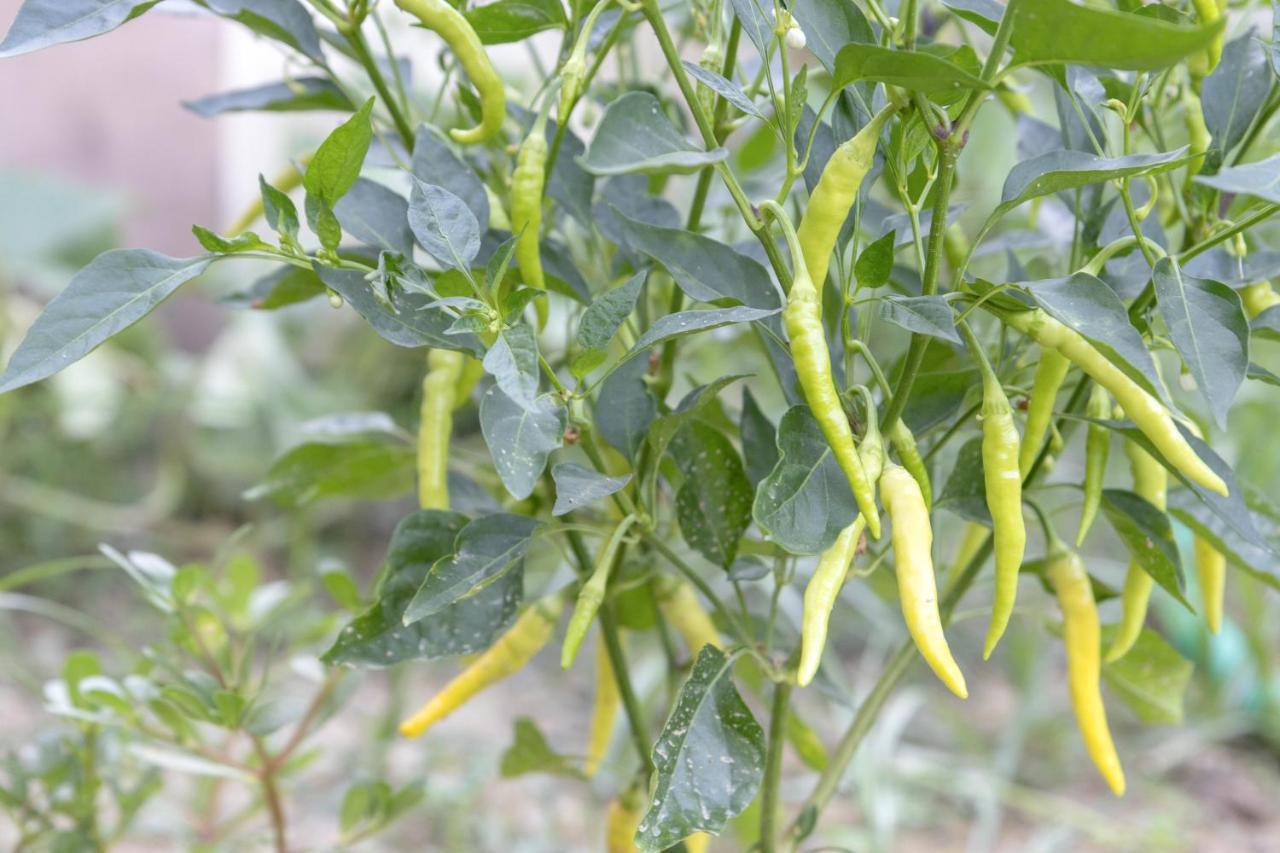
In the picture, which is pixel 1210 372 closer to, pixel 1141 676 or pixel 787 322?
pixel 787 322

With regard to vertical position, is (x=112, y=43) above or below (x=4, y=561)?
above

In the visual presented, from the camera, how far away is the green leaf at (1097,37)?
0.98ft

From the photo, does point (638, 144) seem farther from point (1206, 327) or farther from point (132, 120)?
point (132, 120)

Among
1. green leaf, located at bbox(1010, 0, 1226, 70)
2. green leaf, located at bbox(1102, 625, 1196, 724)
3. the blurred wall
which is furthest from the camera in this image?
the blurred wall

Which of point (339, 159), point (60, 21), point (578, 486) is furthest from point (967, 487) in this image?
point (60, 21)

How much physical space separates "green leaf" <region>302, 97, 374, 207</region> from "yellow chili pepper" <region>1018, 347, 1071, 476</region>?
25 centimetres

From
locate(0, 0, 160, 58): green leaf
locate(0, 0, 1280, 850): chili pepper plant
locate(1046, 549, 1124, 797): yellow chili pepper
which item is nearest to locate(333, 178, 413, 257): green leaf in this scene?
locate(0, 0, 1280, 850): chili pepper plant

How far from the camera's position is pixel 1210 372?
1.26 feet

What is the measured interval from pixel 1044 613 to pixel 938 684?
1260 mm

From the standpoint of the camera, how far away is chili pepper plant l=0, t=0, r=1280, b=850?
39cm

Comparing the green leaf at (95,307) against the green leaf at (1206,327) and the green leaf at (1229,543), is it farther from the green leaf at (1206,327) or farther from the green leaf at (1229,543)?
the green leaf at (1229,543)

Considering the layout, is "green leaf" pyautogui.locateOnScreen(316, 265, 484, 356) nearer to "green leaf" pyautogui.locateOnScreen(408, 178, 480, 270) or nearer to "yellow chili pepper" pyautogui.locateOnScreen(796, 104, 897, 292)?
"green leaf" pyautogui.locateOnScreen(408, 178, 480, 270)

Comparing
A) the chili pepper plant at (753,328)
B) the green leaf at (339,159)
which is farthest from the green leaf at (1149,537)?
the green leaf at (339,159)

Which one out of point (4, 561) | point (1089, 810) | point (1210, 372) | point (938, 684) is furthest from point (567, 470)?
point (4, 561)
